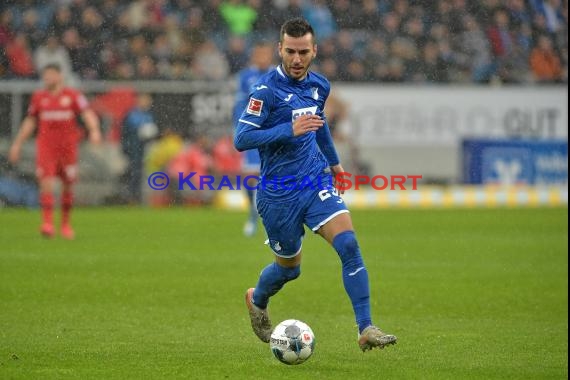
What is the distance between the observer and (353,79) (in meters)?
21.3

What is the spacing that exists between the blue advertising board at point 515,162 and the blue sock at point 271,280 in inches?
556

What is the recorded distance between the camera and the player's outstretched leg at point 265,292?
7.20 metres

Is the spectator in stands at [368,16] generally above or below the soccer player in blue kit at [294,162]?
above

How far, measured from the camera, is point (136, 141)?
19656 millimetres

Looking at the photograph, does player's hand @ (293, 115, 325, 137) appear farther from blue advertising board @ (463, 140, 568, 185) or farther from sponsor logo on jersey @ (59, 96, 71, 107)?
blue advertising board @ (463, 140, 568, 185)

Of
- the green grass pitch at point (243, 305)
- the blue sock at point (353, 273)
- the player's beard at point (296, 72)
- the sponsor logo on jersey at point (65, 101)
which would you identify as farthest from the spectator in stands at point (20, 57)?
the blue sock at point (353, 273)

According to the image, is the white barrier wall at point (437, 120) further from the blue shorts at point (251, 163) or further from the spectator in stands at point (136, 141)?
the blue shorts at point (251, 163)

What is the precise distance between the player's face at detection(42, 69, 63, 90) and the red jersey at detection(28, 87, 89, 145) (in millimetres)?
145

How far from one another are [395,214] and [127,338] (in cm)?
1196

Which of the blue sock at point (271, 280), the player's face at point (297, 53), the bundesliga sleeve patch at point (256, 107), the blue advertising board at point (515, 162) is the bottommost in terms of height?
the blue advertising board at point (515, 162)

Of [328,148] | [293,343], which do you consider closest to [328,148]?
[328,148]

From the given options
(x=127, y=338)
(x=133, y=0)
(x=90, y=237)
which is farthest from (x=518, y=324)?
(x=133, y=0)

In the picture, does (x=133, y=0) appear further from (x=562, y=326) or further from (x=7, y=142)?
(x=562, y=326)

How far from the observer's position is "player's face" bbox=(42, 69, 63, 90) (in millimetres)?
14234
